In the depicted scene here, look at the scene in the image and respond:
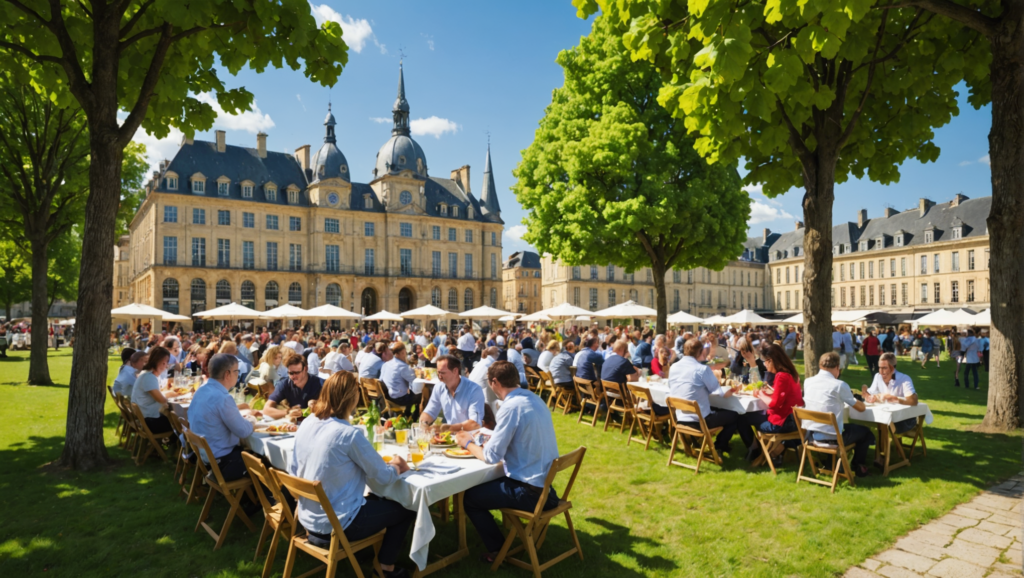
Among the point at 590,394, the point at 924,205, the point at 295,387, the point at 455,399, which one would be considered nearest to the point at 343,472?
the point at 455,399

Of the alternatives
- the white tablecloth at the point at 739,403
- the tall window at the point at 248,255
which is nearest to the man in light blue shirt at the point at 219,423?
the white tablecloth at the point at 739,403

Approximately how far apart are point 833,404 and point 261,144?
Result: 52.4m

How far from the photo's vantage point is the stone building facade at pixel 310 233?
44.0 m

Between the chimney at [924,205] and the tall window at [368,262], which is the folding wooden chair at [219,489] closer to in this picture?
the tall window at [368,262]

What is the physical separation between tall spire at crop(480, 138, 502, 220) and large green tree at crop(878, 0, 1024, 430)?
168 ft

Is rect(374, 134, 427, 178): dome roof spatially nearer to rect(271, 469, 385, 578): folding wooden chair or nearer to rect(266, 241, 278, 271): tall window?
rect(266, 241, 278, 271): tall window

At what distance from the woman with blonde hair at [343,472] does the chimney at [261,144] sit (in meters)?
51.5

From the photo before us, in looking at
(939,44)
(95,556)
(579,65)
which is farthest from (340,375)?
(579,65)

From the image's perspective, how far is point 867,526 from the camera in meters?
4.79

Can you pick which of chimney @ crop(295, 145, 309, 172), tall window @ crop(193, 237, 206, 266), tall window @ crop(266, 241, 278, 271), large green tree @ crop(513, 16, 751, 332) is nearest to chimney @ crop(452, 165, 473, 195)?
chimney @ crop(295, 145, 309, 172)

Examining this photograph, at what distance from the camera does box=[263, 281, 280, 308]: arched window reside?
47031mm

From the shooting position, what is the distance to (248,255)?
46375 mm

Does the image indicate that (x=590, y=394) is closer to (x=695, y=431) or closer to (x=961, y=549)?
(x=695, y=431)

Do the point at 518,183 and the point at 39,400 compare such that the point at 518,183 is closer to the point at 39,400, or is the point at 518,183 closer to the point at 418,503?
the point at 39,400
